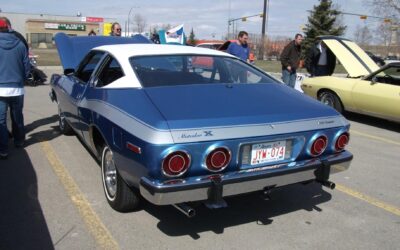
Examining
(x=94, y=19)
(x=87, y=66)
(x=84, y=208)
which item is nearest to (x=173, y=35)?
(x=87, y=66)

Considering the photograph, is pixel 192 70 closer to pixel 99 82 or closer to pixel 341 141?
pixel 99 82

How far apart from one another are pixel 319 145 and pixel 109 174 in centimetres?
196

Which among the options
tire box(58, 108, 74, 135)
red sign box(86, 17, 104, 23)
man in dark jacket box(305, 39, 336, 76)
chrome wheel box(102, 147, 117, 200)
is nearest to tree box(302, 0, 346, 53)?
man in dark jacket box(305, 39, 336, 76)

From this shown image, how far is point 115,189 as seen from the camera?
3900 mm

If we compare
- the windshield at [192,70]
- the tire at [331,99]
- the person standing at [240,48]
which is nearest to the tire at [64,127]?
the windshield at [192,70]

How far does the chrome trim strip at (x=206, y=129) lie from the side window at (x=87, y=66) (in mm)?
1567

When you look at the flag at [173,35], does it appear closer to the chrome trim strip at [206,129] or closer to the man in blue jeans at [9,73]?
the man in blue jeans at [9,73]

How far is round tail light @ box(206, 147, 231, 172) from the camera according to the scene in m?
3.04

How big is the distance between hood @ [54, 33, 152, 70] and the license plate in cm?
453

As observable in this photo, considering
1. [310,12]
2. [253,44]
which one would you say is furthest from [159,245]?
[310,12]

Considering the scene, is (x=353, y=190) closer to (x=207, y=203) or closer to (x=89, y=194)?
(x=207, y=203)

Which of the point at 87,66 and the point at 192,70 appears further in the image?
the point at 87,66

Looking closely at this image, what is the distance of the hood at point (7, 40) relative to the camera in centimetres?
532

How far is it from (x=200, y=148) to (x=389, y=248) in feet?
5.76
